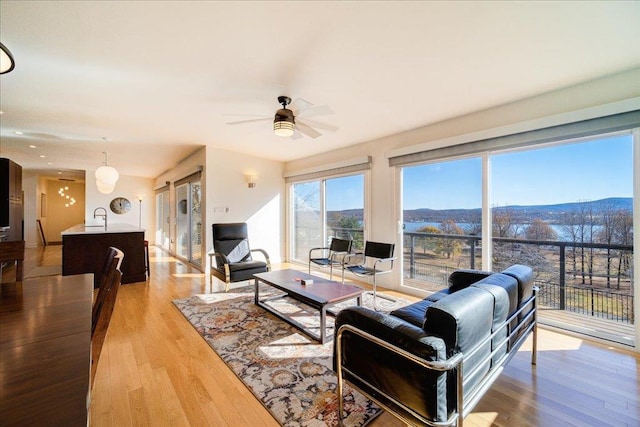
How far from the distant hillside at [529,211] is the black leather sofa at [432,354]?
5.63 feet

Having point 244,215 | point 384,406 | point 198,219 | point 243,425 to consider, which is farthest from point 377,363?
point 198,219

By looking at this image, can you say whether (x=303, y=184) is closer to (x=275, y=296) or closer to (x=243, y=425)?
(x=275, y=296)

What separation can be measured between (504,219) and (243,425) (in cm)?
325

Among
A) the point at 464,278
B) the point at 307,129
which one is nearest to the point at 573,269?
the point at 464,278

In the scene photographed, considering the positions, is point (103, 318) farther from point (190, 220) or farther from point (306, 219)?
point (190, 220)

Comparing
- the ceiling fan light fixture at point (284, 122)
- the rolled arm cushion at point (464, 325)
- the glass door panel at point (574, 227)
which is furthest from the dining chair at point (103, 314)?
the glass door panel at point (574, 227)

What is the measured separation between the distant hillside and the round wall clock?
29.8 feet

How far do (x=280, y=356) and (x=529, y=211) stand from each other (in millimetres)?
3001

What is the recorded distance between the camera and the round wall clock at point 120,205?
8.48m

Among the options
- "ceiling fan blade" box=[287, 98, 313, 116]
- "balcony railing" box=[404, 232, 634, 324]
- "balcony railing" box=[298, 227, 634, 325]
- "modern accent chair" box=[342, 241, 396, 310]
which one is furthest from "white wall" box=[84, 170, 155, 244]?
"balcony railing" box=[404, 232, 634, 324]

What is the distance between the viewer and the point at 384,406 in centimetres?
130

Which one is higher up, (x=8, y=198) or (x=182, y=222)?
(x=8, y=198)

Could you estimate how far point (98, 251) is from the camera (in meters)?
4.21

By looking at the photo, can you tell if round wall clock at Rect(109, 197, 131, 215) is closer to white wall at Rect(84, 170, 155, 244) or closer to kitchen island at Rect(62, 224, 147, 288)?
white wall at Rect(84, 170, 155, 244)
